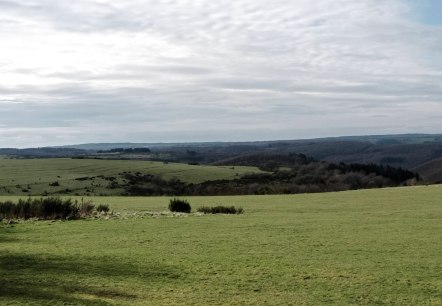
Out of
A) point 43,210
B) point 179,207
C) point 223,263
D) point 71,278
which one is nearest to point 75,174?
point 179,207

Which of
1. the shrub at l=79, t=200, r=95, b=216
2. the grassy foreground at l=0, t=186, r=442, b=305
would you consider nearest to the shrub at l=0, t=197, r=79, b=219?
the shrub at l=79, t=200, r=95, b=216

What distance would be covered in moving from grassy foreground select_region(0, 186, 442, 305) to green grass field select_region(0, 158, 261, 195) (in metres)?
43.4

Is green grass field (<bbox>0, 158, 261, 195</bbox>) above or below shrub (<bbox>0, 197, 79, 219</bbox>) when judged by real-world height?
below

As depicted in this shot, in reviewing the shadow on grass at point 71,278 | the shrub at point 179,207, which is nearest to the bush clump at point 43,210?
the shrub at point 179,207

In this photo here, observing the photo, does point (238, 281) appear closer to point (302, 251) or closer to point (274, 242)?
point (302, 251)

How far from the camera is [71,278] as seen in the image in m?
11.5

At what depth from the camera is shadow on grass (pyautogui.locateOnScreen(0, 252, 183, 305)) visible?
32.2ft

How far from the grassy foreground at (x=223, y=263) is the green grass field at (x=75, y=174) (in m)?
43.4

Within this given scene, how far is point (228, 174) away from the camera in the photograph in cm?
9506

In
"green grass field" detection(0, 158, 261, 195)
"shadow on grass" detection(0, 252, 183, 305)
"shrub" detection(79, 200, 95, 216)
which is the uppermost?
"shadow on grass" detection(0, 252, 183, 305)

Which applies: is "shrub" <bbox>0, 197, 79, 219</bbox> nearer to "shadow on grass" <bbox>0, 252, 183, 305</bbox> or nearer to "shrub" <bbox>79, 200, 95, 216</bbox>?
"shrub" <bbox>79, 200, 95, 216</bbox>

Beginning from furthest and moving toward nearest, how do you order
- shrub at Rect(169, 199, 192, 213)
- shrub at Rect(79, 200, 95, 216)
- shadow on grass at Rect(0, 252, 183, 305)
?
shrub at Rect(169, 199, 192, 213)
shrub at Rect(79, 200, 95, 216)
shadow on grass at Rect(0, 252, 183, 305)

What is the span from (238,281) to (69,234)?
9874 millimetres

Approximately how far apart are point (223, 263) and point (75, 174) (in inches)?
2922
